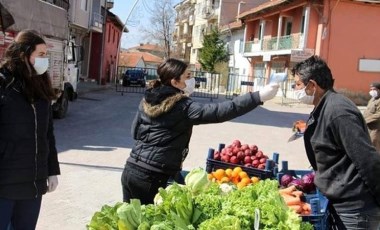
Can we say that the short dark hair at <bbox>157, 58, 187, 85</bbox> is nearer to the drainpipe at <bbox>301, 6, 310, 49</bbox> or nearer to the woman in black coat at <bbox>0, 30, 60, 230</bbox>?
the woman in black coat at <bbox>0, 30, 60, 230</bbox>

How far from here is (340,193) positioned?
323 centimetres

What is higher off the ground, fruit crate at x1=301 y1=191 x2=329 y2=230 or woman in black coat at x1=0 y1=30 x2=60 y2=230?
woman in black coat at x1=0 y1=30 x2=60 y2=230

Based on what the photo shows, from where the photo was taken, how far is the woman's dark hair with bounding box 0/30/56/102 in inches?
135

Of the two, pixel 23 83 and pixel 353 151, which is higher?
pixel 23 83

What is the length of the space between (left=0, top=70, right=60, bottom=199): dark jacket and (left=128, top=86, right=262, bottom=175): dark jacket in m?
0.75

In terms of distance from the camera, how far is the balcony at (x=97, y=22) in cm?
3681

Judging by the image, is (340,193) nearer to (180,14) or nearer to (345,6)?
(345,6)

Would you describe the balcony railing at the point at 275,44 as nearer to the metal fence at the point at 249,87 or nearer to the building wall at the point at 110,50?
the metal fence at the point at 249,87

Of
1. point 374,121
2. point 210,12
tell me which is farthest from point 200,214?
point 210,12

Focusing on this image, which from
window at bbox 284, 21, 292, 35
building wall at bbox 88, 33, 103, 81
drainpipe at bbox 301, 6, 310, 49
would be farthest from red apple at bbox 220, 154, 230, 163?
building wall at bbox 88, 33, 103, 81

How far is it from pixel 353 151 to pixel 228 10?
5998 cm

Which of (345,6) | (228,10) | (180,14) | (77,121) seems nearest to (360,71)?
(345,6)

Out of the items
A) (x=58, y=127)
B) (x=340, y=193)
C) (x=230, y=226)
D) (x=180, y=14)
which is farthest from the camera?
(x=180, y=14)

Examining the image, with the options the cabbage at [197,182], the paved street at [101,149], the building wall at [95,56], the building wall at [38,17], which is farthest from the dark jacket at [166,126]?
the building wall at [95,56]
